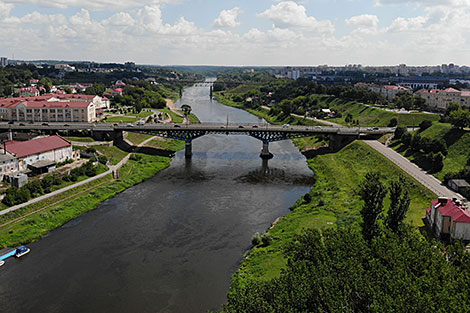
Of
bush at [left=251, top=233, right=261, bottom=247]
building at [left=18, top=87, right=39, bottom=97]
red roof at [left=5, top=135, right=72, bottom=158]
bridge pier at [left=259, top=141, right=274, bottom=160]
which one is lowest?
bush at [left=251, top=233, right=261, bottom=247]

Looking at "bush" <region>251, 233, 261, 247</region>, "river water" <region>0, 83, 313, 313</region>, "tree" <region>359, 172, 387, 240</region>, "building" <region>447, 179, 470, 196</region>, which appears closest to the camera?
"river water" <region>0, 83, 313, 313</region>

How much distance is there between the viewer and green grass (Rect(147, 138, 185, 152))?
64.9m

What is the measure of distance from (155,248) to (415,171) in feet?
101

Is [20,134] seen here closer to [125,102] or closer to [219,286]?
[125,102]

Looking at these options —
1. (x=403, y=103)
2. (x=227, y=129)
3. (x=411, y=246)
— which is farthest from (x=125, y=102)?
(x=411, y=246)

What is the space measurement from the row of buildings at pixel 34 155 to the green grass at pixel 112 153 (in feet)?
17.5

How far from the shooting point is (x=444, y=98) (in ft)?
270

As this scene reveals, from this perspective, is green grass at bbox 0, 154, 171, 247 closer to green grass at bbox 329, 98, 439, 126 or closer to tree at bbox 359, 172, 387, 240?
tree at bbox 359, 172, 387, 240

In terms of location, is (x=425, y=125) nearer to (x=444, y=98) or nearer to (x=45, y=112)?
(x=444, y=98)

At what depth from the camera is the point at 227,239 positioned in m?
31.8

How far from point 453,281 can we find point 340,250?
5.18 meters

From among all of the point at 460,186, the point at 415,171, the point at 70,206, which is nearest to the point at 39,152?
the point at 70,206

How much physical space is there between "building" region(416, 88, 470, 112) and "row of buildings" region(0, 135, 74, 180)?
232ft

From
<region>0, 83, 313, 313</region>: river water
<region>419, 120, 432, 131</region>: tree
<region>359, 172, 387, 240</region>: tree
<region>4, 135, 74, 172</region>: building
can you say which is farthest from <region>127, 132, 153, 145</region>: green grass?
<region>359, 172, 387, 240</region>: tree
